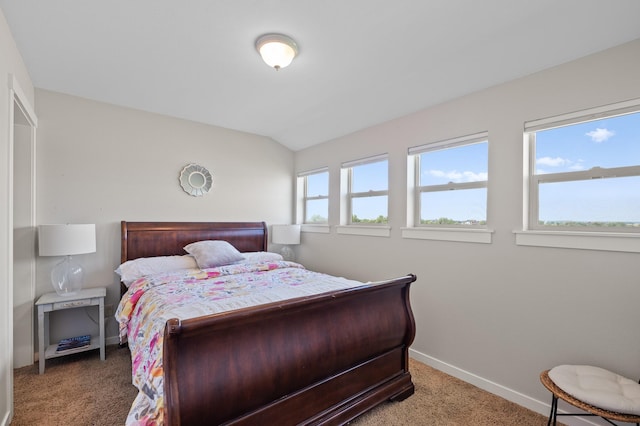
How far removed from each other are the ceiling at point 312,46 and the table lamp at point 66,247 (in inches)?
52.6

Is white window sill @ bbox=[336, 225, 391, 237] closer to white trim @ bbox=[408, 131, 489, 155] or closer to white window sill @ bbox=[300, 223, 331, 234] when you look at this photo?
white window sill @ bbox=[300, 223, 331, 234]

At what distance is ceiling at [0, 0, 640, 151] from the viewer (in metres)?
1.77

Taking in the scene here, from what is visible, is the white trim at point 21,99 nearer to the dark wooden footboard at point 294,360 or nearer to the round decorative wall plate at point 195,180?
the round decorative wall plate at point 195,180

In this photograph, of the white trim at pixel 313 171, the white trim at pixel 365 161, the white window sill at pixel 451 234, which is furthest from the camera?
the white trim at pixel 313 171

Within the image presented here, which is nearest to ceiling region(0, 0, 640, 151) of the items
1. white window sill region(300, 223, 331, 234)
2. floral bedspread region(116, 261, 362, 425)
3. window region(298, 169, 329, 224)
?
window region(298, 169, 329, 224)

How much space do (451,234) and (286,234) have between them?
2.21 m

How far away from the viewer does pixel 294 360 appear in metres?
1.60

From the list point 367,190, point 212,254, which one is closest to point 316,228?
point 367,190

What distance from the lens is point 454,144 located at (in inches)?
104

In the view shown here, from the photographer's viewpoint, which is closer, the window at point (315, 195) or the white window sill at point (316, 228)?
the white window sill at point (316, 228)

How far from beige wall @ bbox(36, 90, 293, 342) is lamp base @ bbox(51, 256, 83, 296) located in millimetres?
132

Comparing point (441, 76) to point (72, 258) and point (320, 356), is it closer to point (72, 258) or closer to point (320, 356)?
point (320, 356)

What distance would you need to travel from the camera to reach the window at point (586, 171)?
184cm

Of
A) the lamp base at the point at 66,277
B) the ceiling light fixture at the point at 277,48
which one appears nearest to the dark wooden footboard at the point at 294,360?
the ceiling light fixture at the point at 277,48
